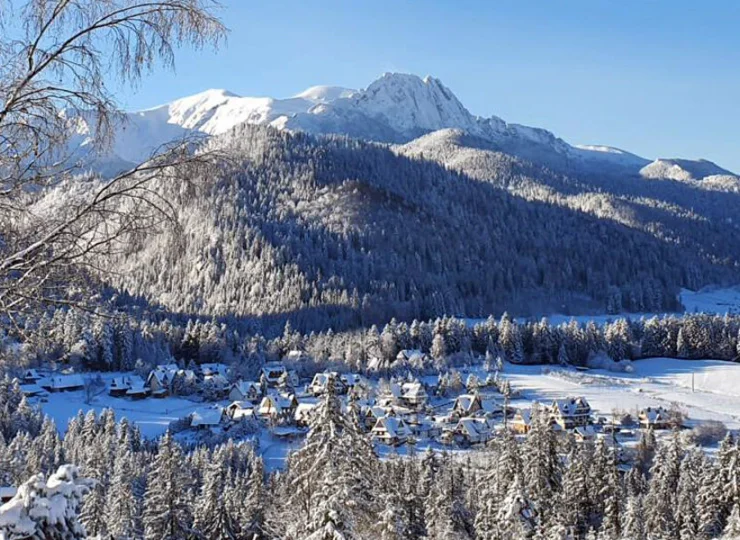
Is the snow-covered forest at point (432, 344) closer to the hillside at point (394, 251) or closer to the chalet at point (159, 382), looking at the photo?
the chalet at point (159, 382)

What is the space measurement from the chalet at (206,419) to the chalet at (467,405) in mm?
18014

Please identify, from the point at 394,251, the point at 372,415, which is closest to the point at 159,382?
the point at 372,415

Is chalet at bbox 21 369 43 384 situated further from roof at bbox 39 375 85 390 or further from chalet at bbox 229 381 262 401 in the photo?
chalet at bbox 229 381 262 401

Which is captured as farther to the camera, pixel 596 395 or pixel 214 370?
pixel 214 370

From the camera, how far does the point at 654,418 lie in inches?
1854

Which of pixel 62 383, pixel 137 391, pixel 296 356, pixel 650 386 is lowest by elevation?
pixel 650 386

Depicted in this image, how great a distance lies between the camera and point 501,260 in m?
137

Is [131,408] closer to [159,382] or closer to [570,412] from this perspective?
[159,382]

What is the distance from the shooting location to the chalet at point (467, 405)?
170 feet

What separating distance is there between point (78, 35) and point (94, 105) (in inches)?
16.9

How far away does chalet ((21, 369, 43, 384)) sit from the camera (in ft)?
188

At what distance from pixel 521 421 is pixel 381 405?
12062 millimetres

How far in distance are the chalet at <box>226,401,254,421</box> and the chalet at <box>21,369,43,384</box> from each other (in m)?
18.8

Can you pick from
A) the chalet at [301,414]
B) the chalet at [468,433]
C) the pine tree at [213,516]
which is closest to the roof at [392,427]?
the chalet at [468,433]
